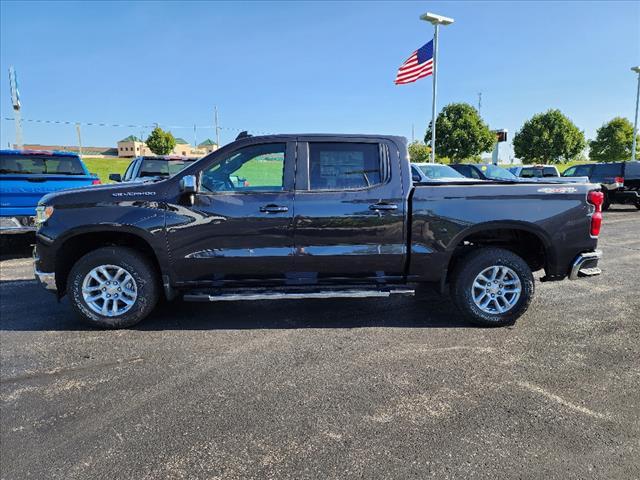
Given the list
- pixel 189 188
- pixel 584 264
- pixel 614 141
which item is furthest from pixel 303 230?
pixel 614 141

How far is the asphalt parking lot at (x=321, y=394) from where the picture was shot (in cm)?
230

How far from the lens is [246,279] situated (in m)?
4.27

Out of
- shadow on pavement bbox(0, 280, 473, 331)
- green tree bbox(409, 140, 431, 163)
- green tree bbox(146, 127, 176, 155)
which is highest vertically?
green tree bbox(146, 127, 176, 155)

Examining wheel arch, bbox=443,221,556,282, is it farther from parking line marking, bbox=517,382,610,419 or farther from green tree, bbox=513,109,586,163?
green tree, bbox=513,109,586,163

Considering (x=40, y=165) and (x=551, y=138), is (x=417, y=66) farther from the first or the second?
(x=551, y=138)

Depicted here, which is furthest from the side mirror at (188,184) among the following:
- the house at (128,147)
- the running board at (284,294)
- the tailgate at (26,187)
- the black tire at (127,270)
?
the house at (128,147)

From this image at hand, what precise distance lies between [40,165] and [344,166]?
6532 mm

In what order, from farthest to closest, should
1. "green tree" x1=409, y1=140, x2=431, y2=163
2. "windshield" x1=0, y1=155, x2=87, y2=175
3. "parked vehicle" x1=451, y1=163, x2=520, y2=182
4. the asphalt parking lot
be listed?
"green tree" x1=409, y1=140, x2=431, y2=163, "parked vehicle" x1=451, y1=163, x2=520, y2=182, "windshield" x1=0, y1=155, x2=87, y2=175, the asphalt parking lot

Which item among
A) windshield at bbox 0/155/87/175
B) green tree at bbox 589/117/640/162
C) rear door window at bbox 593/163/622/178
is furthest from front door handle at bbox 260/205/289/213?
green tree at bbox 589/117/640/162

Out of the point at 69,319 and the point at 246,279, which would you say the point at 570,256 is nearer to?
the point at 246,279

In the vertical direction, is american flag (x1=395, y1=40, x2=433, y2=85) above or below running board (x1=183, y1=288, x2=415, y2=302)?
above

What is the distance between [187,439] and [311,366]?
118 centimetres

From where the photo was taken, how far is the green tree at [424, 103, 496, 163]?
41.8 m

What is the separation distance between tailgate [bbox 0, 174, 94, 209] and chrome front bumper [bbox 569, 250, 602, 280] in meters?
7.81
